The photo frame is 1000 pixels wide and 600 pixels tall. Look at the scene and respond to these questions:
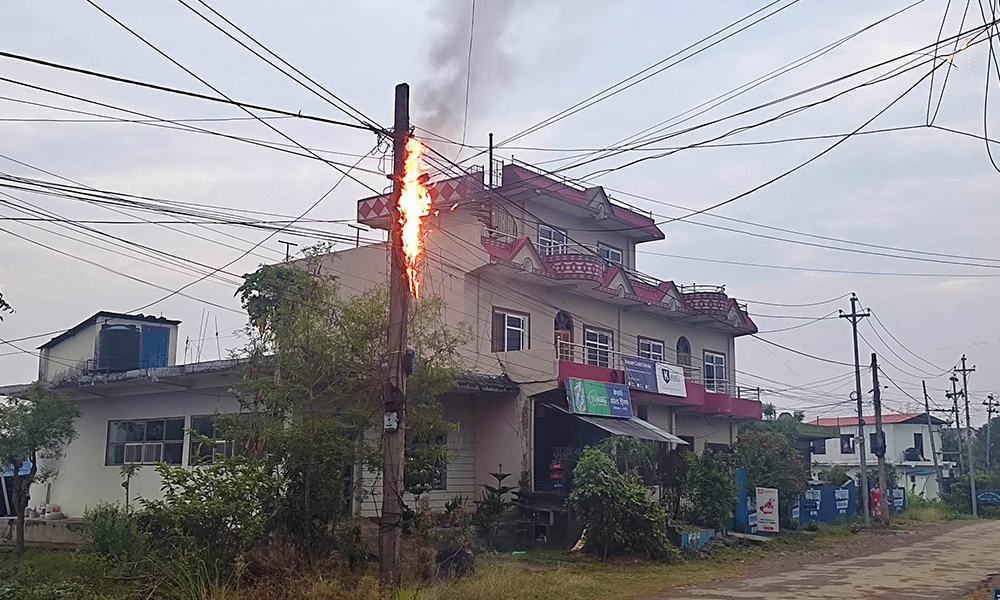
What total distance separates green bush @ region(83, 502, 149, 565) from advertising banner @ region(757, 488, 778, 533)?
19133 mm

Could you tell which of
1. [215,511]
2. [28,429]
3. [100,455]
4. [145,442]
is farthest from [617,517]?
[100,455]

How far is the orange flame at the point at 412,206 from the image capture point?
14.6 meters

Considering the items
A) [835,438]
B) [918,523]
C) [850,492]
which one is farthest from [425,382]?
[835,438]

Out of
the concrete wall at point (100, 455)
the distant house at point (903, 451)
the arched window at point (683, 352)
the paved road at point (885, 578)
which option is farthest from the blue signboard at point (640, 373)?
the distant house at point (903, 451)

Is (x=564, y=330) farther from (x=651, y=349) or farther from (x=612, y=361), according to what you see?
(x=651, y=349)

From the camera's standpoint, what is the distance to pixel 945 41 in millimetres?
12875

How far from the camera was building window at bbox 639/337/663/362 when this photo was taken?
3522 cm

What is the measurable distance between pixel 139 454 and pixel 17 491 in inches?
125

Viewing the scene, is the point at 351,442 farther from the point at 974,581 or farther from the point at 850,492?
the point at 850,492

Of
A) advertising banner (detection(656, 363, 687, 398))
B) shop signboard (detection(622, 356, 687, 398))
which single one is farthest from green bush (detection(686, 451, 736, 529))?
advertising banner (detection(656, 363, 687, 398))

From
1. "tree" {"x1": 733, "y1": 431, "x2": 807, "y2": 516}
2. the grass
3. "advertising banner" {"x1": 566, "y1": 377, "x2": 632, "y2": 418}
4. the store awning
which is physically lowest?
the grass

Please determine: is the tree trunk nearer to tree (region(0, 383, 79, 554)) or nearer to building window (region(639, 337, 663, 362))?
tree (region(0, 383, 79, 554))

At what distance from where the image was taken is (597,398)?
27.0 m

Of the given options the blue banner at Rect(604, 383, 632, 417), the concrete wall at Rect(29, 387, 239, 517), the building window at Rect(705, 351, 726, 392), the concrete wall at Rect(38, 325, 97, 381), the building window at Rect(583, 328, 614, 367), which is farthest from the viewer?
the building window at Rect(705, 351, 726, 392)
